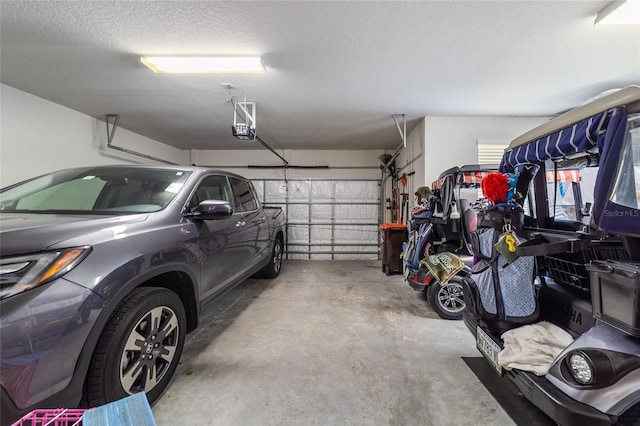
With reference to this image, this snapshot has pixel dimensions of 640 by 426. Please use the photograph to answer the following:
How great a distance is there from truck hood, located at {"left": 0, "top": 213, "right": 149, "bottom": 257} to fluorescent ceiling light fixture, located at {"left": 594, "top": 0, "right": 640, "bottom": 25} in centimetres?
407

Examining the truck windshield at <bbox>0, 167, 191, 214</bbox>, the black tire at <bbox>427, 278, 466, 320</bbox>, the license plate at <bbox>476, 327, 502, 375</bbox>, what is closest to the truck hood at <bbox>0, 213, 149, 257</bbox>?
the truck windshield at <bbox>0, 167, 191, 214</bbox>

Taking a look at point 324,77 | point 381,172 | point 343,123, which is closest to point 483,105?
point 343,123

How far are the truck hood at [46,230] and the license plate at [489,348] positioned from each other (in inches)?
97.3

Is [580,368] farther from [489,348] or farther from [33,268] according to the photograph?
[33,268]

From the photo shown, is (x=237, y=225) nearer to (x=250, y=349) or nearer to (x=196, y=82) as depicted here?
(x=250, y=349)

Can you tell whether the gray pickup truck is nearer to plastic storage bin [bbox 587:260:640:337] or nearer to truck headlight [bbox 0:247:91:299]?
truck headlight [bbox 0:247:91:299]

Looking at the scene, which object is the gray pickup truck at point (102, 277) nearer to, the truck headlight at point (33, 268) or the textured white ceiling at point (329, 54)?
the truck headlight at point (33, 268)

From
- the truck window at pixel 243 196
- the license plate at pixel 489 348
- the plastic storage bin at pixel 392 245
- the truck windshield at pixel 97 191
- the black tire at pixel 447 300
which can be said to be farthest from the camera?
the plastic storage bin at pixel 392 245

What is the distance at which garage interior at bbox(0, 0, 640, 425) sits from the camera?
1854mm

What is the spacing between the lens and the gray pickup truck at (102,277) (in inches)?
41.0

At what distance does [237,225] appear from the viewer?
2.85m

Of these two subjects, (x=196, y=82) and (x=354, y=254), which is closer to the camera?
(x=196, y=82)

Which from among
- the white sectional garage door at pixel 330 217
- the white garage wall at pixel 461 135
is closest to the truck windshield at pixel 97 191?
the white garage wall at pixel 461 135

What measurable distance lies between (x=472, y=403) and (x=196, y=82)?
450cm
